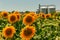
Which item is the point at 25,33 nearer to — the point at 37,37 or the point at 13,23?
the point at 37,37

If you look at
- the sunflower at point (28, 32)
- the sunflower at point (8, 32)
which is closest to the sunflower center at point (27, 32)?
the sunflower at point (28, 32)

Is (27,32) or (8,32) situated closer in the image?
(27,32)

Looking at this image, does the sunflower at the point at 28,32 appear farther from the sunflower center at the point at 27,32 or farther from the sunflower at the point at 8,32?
the sunflower at the point at 8,32

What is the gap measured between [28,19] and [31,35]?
2.67ft

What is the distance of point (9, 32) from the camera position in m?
4.37

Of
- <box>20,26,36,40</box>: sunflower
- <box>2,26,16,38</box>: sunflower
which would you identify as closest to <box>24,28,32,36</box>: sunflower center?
<box>20,26,36,40</box>: sunflower

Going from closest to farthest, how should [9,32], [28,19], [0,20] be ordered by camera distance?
[9,32] < [28,19] < [0,20]

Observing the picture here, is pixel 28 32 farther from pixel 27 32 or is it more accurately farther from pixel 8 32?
pixel 8 32

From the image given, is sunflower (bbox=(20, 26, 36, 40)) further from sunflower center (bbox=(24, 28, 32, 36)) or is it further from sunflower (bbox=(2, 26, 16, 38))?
sunflower (bbox=(2, 26, 16, 38))

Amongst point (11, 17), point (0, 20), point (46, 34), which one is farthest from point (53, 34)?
point (0, 20)

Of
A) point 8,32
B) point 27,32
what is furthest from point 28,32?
point 8,32

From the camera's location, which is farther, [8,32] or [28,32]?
[8,32]

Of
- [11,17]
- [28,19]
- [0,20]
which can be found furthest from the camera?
[0,20]

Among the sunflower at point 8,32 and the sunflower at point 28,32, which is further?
the sunflower at point 8,32
